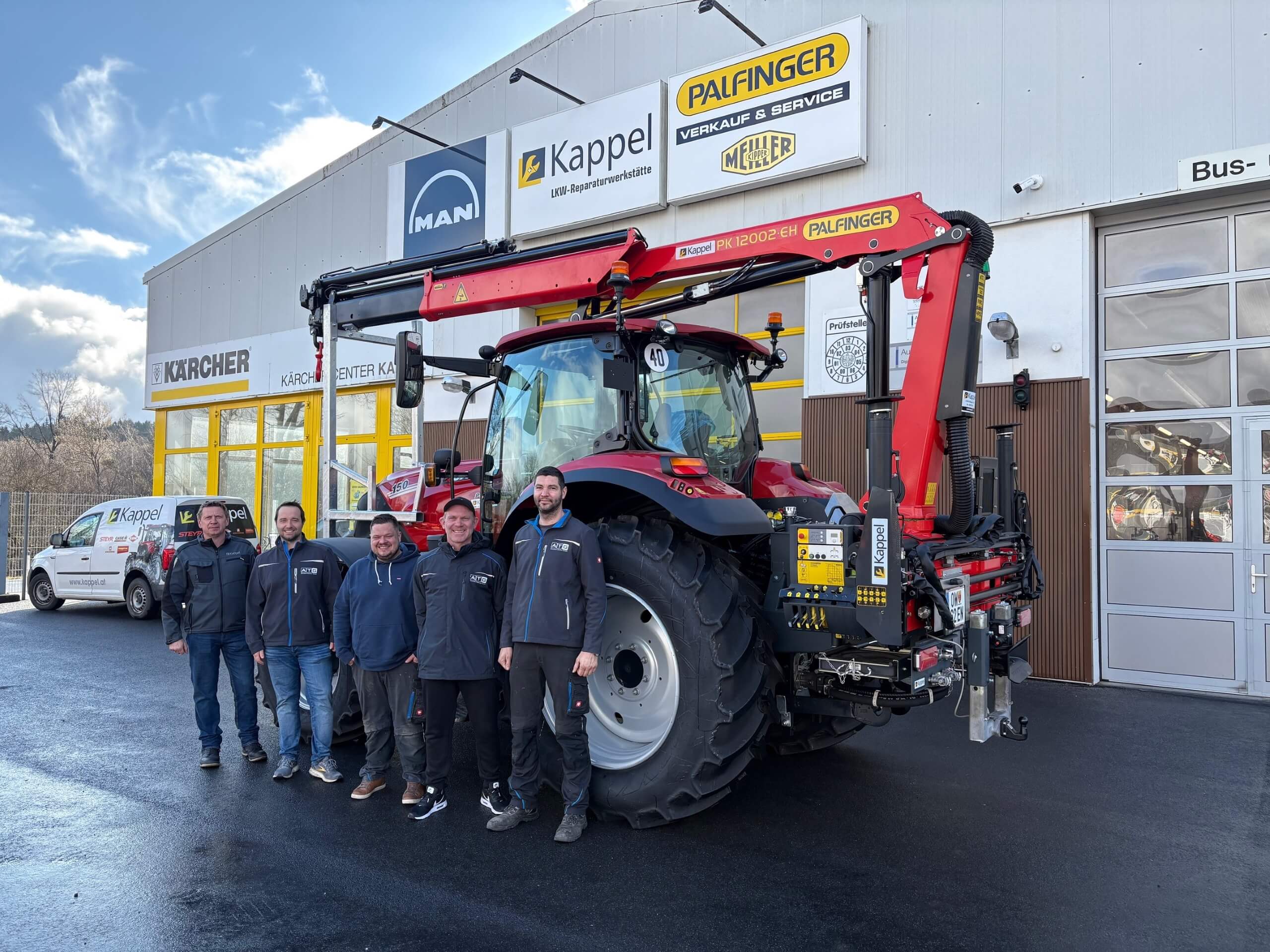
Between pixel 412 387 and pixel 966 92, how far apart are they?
6710mm

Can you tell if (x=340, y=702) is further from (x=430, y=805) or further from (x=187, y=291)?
(x=187, y=291)

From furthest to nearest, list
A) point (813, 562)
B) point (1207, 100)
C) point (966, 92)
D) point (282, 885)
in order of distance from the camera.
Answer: point (966, 92) < point (1207, 100) < point (813, 562) < point (282, 885)

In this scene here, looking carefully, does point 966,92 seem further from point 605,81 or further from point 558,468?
point 558,468

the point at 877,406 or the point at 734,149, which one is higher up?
the point at 734,149

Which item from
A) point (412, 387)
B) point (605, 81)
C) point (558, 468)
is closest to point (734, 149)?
point (605, 81)

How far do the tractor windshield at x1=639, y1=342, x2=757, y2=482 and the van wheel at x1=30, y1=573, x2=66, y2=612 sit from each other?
1237 cm

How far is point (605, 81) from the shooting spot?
40.4 ft

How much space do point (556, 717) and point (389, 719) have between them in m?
1.25

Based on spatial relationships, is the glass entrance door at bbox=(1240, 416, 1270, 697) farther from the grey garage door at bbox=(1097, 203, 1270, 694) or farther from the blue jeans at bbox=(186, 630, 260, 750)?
the blue jeans at bbox=(186, 630, 260, 750)

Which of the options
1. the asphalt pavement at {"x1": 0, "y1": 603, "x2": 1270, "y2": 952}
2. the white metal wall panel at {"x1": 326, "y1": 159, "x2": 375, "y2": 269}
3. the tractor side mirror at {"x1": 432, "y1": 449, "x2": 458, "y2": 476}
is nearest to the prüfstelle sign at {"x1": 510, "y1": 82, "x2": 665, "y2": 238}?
the white metal wall panel at {"x1": 326, "y1": 159, "x2": 375, "y2": 269}

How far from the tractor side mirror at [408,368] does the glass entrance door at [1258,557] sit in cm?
727

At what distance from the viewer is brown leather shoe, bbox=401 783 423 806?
505cm

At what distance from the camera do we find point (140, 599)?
12695 millimetres

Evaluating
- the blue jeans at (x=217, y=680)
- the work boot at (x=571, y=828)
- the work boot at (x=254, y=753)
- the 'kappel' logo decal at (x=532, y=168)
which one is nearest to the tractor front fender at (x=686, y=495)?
the work boot at (x=571, y=828)
